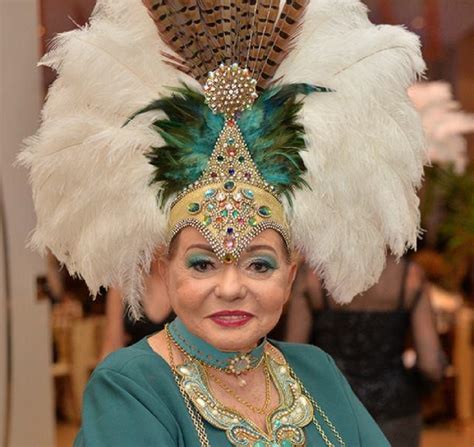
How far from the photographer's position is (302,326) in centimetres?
344

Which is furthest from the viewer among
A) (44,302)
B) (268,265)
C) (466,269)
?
(466,269)

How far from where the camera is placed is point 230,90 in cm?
191

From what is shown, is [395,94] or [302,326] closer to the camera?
[395,94]

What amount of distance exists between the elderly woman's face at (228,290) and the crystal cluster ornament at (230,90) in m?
0.22

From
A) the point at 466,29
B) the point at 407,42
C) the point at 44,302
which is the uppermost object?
the point at 407,42

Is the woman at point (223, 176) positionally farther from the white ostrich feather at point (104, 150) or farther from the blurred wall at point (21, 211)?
the blurred wall at point (21, 211)

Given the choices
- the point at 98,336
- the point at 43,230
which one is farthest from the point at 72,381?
the point at 43,230

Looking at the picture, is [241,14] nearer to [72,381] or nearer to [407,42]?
[407,42]

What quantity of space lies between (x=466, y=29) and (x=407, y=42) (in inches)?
121

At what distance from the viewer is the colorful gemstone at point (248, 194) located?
1.94 meters

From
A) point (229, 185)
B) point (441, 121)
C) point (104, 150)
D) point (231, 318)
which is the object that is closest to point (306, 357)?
point (231, 318)

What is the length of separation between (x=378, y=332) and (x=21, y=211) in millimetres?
1260

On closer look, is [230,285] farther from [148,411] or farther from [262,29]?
[262,29]

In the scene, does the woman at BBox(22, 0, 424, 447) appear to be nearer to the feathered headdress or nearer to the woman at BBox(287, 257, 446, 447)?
the feathered headdress
